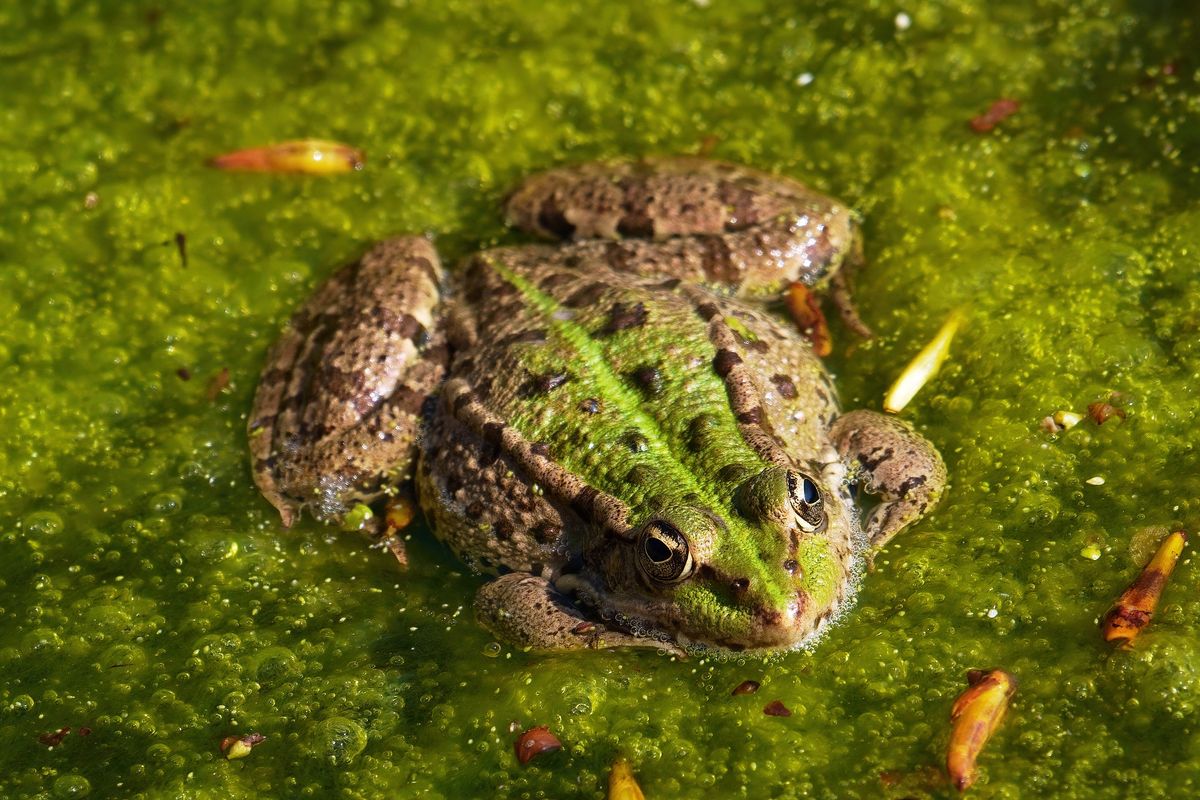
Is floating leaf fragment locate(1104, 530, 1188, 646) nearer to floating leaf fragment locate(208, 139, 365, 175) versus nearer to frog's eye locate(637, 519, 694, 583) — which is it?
frog's eye locate(637, 519, 694, 583)

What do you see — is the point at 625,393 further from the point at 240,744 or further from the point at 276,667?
the point at 240,744

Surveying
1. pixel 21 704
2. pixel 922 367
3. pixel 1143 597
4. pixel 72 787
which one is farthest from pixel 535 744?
pixel 922 367

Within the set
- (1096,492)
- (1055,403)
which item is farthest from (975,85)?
(1096,492)

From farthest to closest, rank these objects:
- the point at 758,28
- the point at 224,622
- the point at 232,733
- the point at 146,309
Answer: the point at 758,28, the point at 146,309, the point at 224,622, the point at 232,733

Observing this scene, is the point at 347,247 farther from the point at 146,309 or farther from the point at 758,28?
the point at 758,28

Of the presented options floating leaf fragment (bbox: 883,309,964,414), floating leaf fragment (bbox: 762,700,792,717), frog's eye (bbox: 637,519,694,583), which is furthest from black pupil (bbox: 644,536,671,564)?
floating leaf fragment (bbox: 883,309,964,414)
